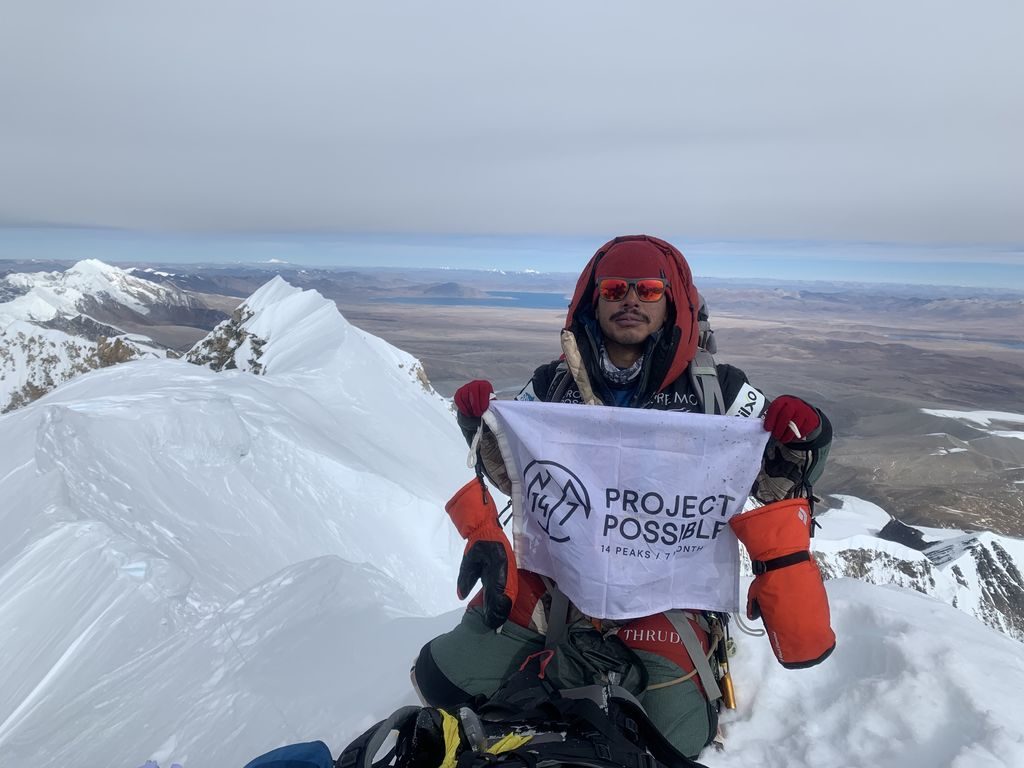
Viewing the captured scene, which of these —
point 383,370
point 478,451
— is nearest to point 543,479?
point 478,451

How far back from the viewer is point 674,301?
11.6 ft

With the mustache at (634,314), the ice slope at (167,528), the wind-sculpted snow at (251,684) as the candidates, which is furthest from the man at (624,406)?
the ice slope at (167,528)

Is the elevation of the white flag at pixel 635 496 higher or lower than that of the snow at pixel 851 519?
higher

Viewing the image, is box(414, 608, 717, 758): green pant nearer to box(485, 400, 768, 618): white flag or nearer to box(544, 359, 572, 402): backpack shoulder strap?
box(485, 400, 768, 618): white flag

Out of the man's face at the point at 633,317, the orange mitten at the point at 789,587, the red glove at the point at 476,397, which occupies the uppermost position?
the man's face at the point at 633,317

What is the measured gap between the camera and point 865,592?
3881 mm

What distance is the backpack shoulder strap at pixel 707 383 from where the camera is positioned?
3465 mm

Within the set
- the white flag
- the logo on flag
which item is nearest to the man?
the white flag

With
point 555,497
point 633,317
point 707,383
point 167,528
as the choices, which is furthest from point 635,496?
point 167,528

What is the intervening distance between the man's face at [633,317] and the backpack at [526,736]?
1.88 metres

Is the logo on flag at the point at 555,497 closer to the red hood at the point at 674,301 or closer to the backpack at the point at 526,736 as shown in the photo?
the red hood at the point at 674,301

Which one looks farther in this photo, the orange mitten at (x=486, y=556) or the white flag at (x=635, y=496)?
the orange mitten at (x=486, y=556)

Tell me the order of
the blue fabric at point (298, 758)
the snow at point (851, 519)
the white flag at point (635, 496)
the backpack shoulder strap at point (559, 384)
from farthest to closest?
1. the snow at point (851, 519)
2. the backpack shoulder strap at point (559, 384)
3. the white flag at point (635, 496)
4. the blue fabric at point (298, 758)

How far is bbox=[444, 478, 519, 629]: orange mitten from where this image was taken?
138 inches
